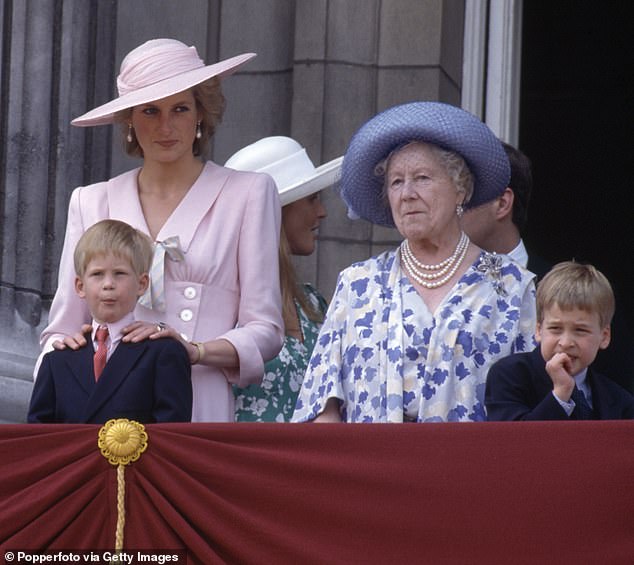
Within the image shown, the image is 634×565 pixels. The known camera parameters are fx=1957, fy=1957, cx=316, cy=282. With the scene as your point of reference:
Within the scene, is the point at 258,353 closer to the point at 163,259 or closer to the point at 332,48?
the point at 163,259

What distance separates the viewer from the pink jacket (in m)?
5.50

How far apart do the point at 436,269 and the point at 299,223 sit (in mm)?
1089

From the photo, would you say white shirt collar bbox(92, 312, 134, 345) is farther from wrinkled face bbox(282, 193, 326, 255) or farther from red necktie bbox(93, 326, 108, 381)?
wrinkled face bbox(282, 193, 326, 255)

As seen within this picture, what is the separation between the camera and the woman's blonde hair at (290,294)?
20.4 ft

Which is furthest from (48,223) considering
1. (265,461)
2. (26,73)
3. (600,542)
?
(600,542)

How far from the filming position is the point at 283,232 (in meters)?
6.36

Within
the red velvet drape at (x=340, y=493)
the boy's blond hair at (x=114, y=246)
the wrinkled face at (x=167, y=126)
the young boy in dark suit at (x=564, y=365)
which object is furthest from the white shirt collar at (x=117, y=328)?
the young boy in dark suit at (x=564, y=365)

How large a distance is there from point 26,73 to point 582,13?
3765 mm

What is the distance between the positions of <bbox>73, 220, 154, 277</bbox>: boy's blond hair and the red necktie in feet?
0.55

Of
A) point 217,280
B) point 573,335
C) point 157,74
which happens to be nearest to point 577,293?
point 573,335

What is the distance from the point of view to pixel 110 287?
17.1 ft

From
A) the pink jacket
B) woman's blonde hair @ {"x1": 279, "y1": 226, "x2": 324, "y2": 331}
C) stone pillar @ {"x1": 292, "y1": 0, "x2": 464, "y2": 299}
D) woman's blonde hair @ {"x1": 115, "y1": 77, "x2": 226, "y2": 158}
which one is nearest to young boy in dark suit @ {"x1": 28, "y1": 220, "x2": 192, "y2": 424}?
the pink jacket

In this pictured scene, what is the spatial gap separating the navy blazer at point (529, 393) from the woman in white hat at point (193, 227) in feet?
2.53

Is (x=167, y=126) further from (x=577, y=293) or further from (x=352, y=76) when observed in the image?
(x=352, y=76)
